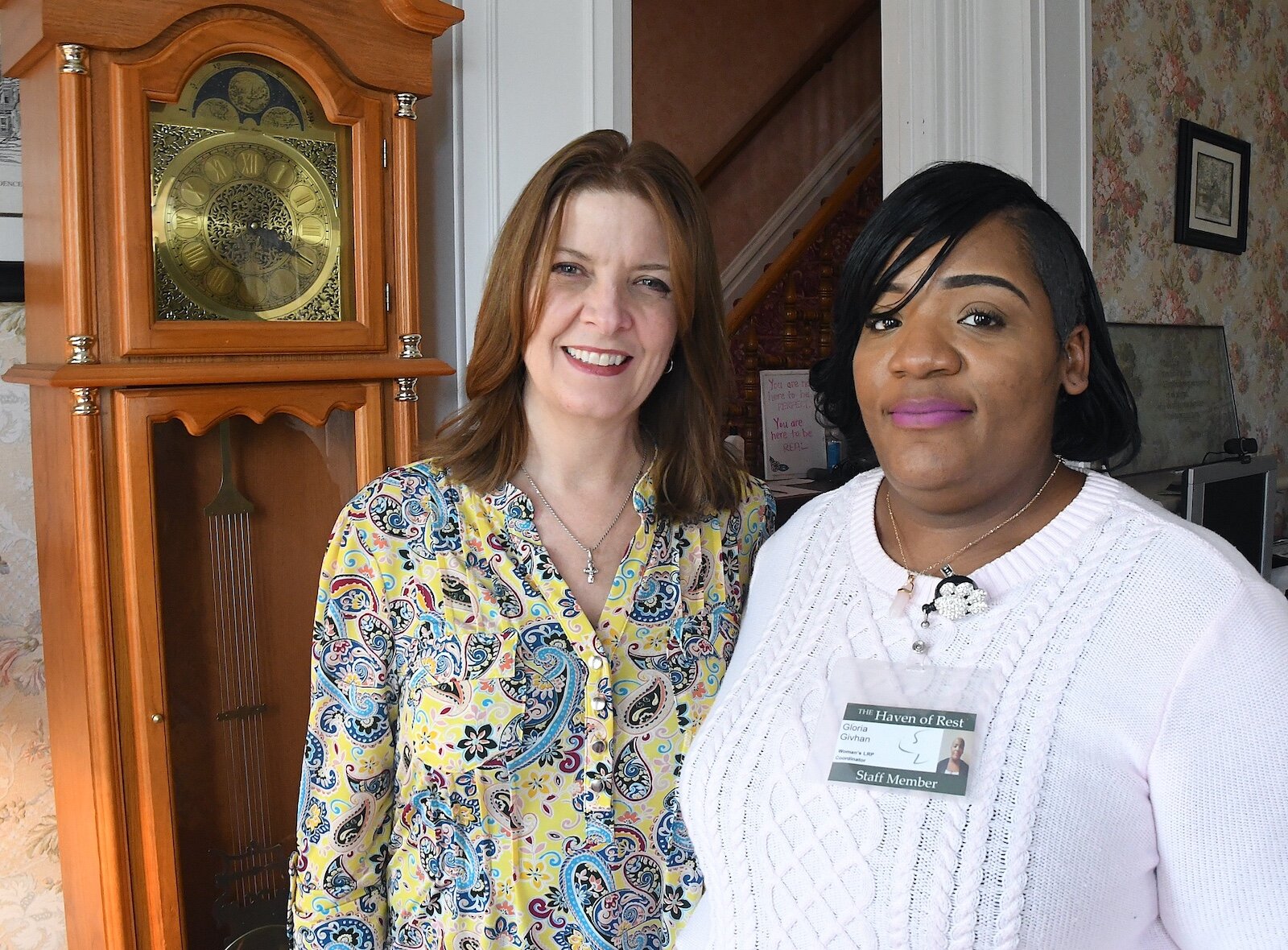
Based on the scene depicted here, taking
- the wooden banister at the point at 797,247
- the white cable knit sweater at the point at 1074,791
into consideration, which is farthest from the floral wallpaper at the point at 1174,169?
the white cable knit sweater at the point at 1074,791

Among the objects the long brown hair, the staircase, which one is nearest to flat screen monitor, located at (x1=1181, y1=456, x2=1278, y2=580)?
the staircase

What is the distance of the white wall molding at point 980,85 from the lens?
8.54ft

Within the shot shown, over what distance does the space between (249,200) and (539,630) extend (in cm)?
68

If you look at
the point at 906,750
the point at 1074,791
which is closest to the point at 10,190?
the point at 906,750

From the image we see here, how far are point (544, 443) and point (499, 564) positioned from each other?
0.19 metres

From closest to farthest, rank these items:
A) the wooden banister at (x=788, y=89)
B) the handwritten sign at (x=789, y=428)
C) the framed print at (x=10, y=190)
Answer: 1. the framed print at (x=10, y=190)
2. the handwritten sign at (x=789, y=428)
3. the wooden banister at (x=788, y=89)

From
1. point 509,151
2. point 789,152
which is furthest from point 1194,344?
point 509,151

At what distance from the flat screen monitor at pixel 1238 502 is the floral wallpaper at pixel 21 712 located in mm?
2721

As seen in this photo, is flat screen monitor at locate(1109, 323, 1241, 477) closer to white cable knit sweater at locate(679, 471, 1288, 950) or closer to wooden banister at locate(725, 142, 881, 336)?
wooden banister at locate(725, 142, 881, 336)

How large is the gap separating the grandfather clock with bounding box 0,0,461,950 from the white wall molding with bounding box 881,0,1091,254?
1.43 m

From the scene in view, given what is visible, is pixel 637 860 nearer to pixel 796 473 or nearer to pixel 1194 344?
pixel 796 473

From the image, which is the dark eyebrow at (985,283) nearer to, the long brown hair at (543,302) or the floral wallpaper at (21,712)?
the long brown hair at (543,302)

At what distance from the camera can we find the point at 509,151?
5.96 feet

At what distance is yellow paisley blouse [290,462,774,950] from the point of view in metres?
1.22
